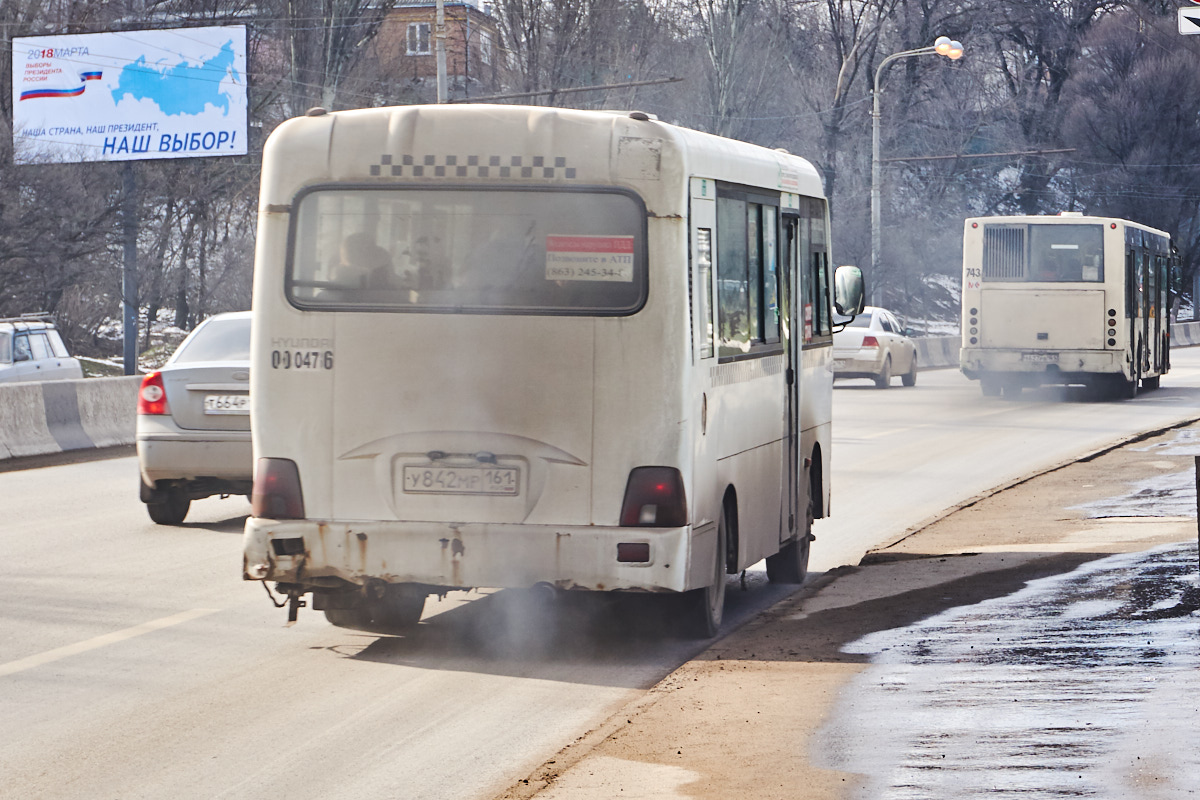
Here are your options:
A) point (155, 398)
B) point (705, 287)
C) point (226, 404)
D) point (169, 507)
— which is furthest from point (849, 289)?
point (169, 507)

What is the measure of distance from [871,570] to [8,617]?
4.86 m

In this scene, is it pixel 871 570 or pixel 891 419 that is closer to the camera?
pixel 871 570

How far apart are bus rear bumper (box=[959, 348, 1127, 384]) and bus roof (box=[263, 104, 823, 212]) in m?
24.1

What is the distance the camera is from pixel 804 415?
10461mm

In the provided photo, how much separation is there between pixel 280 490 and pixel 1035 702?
339 centimetres

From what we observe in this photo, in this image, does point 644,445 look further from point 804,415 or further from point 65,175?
point 65,175

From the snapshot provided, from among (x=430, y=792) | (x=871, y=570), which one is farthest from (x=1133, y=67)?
(x=430, y=792)

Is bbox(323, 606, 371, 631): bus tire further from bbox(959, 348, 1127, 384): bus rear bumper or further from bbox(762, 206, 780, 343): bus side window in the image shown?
bbox(959, 348, 1127, 384): bus rear bumper

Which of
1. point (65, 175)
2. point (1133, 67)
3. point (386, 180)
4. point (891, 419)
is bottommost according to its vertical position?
point (891, 419)

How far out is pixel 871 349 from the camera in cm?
3466

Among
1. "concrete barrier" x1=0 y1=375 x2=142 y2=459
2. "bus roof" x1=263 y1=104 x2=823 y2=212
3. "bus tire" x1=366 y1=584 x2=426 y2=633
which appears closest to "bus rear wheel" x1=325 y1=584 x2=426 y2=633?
"bus tire" x1=366 y1=584 x2=426 y2=633

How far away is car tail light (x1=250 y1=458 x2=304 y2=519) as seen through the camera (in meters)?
8.02

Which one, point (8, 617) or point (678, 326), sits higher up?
point (678, 326)

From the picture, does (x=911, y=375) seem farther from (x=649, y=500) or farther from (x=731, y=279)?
(x=649, y=500)
